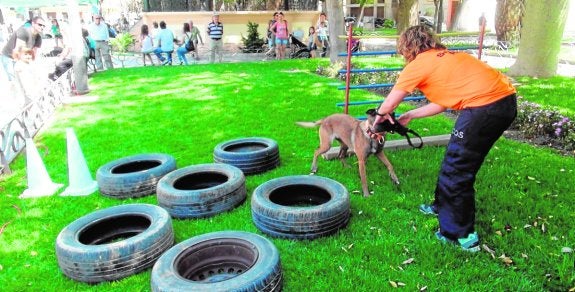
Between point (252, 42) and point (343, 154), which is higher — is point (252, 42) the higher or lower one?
the higher one

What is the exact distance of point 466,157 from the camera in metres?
3.24

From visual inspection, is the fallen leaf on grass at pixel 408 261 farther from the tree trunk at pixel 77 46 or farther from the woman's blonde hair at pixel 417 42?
the tree trunk at pixel 77 46

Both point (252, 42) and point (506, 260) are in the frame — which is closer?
point (506, 260)

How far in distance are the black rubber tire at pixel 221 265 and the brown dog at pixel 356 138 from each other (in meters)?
1.75

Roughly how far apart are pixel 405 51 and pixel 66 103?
9486 millimetres

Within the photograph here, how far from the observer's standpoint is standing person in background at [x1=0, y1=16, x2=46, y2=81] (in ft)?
28.4

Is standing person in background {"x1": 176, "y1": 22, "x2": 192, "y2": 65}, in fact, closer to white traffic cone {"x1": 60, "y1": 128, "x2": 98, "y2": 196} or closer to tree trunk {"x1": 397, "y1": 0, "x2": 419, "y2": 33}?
tree trunk {"x1": 397, "y1": 0, "x2": 419, "y2": 33}

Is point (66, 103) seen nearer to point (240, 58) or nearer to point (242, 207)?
point (242, 207)

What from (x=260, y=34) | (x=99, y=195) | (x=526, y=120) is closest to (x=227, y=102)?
(x=99, y=195)

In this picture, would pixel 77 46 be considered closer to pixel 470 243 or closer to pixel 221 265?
pixel 221 265

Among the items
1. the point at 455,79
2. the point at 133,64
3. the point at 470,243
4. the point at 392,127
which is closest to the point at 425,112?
the point at 392,127

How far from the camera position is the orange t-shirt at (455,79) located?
3.13 meters

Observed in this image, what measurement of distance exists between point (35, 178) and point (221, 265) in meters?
3.31

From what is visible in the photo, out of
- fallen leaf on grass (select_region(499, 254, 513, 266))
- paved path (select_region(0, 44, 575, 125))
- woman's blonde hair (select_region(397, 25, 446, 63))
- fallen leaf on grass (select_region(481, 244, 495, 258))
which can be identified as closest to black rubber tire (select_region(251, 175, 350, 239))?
fallen leaf on grass (select_region(481, 244, 495, 258))
